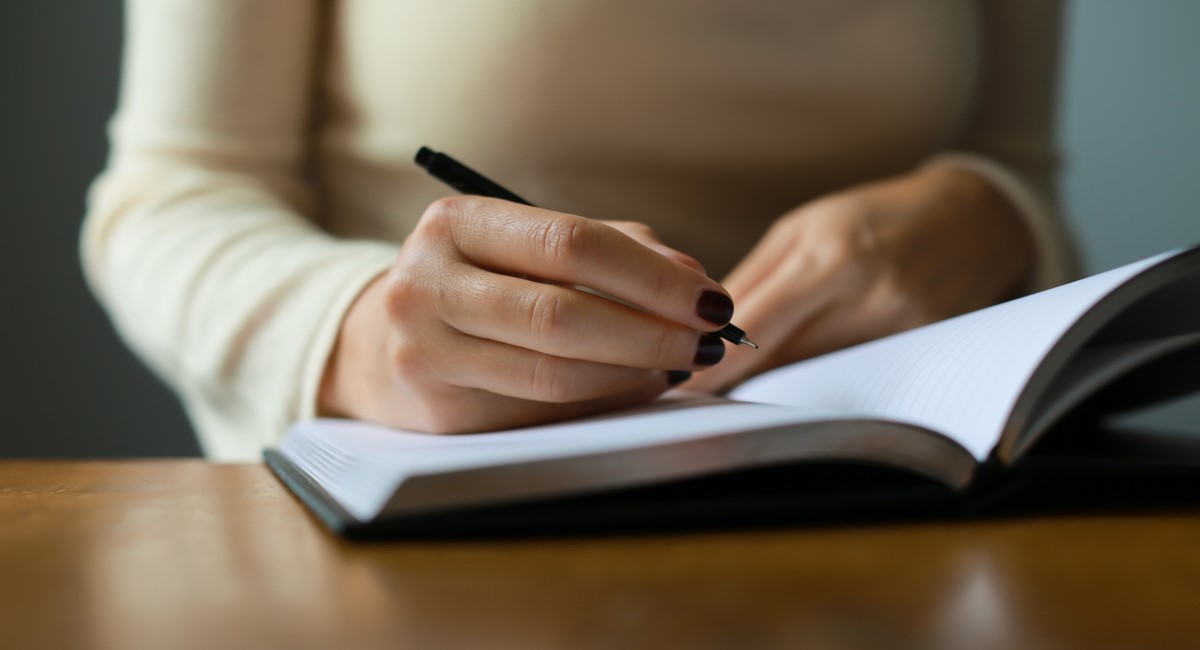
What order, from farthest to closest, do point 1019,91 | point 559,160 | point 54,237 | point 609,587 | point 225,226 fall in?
point 54,237
point 1019,91
point 559,160
point 225,226
point 609,587

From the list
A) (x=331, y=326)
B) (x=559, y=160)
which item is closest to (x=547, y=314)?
(x=331, y=326)

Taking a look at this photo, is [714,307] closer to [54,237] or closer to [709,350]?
[709,350]

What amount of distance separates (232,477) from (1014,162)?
0.89 metres

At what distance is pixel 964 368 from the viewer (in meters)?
0.37

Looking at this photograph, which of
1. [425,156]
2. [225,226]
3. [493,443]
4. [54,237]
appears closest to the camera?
[493,443]

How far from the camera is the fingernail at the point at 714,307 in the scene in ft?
1.19

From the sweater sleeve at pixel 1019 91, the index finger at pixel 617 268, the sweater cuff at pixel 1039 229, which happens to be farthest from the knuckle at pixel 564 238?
the sweater sleeve at pixel 1019 91

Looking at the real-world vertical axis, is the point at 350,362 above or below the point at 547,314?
below

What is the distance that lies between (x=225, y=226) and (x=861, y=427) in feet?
1.88

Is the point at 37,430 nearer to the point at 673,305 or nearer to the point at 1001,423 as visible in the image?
the point at 673,305

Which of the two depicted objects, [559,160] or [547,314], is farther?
[559,160]

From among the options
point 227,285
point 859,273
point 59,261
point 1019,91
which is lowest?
point 59,261

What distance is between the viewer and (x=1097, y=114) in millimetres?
1910

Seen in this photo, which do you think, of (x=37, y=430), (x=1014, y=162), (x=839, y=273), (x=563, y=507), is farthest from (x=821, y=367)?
(x=37, y=430)
